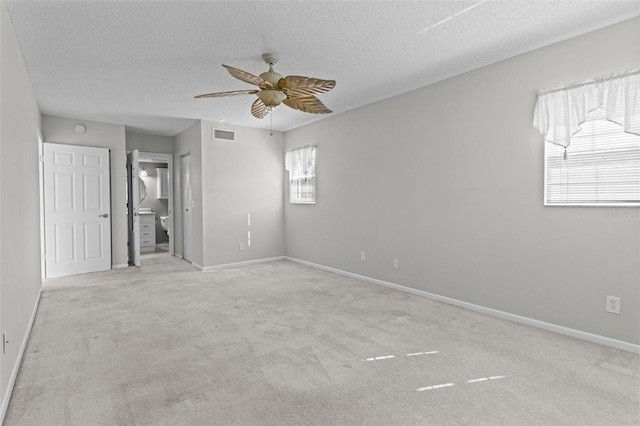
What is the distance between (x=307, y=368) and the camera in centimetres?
237

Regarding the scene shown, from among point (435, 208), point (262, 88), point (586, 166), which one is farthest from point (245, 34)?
point (586, 166)

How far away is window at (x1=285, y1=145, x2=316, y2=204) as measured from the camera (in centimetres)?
584

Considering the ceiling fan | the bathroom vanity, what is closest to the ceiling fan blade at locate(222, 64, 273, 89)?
the ceiling fan

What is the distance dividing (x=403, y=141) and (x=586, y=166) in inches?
76.2

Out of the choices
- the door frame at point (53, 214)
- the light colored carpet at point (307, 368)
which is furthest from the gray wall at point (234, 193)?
the light colored carpet at point (307, 368)

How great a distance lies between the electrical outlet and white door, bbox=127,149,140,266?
6.30m

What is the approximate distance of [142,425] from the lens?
5.82ft

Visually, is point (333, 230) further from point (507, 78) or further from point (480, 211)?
point (507, 78)

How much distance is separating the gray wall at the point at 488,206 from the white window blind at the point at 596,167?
89 mm

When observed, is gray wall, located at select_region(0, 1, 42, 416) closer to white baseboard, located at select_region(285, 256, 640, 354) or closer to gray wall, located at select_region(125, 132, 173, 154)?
gray wall, located at select_region(125, 132, 173, 154)

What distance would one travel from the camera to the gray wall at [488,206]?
270cm

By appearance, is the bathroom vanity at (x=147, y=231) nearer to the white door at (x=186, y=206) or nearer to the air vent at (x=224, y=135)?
the white door at (x=186, y=206)

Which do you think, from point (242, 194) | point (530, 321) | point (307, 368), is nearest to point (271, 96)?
point (307, 368)

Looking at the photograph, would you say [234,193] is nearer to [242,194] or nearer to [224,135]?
[242,194]
